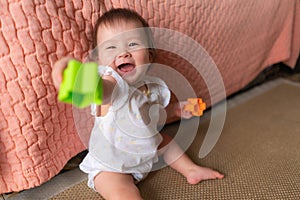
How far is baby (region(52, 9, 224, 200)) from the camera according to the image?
740 millimetres

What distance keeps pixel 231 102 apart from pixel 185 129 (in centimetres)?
44

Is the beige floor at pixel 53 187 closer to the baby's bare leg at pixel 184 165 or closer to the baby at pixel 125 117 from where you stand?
the baby at pixel 125 117

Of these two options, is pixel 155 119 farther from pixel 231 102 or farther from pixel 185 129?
pixel 231 102

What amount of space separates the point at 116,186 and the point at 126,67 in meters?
0.29

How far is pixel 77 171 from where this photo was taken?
2.95ft

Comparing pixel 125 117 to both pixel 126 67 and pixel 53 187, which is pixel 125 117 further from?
pixel 53 187

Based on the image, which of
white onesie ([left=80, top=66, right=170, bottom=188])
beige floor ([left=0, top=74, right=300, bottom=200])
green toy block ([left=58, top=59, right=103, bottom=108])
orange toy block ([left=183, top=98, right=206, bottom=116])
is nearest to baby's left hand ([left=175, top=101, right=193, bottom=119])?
orange toy block ([left=183, top=98, right=206, bottom=116])

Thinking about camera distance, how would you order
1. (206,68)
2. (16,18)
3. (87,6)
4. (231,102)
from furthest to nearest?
(231,102)
(206,68)
(87,6)
(16,18)

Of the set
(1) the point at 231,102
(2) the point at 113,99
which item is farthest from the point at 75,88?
(1) the point at 231,102

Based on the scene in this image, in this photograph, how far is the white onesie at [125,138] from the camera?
0.77m

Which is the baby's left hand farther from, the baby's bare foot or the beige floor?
the beige floor

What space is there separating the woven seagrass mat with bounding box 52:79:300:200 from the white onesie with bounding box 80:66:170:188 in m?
0.07

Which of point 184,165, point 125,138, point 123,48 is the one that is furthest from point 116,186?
point 123,48

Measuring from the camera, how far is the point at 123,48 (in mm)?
743
